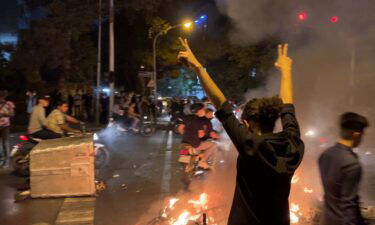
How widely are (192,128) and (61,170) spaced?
7.66 ft

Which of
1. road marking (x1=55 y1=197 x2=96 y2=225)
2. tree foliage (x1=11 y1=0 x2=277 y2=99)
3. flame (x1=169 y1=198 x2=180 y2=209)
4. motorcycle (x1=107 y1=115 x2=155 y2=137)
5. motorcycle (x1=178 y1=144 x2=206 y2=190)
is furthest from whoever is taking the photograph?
tree foliage (x1=11 y1=0 x2=277 y2=99)

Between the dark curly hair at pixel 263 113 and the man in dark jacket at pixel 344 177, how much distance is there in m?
0.96

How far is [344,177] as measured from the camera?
2.91 metres

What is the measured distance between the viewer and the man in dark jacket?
115 inches

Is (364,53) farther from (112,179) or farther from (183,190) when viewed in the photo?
(112,179)

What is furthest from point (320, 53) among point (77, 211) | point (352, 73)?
point (77, 211)

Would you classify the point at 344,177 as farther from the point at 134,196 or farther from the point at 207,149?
the point at 207,149

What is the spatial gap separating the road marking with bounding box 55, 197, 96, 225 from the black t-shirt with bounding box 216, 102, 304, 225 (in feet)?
13.5

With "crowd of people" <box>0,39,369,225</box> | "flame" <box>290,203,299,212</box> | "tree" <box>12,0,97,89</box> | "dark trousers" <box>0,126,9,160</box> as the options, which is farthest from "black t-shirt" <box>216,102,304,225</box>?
"tree" <box>12,0,97,89</box>

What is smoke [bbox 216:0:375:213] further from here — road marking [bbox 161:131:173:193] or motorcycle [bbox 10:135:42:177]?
motorcycle [bbox 10:135:42:177]

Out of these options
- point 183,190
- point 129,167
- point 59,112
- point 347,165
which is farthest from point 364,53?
point 347,165

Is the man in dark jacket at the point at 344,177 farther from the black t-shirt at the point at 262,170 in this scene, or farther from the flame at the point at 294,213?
the flame at the point at 294,213

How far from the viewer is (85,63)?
1200 inches

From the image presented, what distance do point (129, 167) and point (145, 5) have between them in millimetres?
13402
